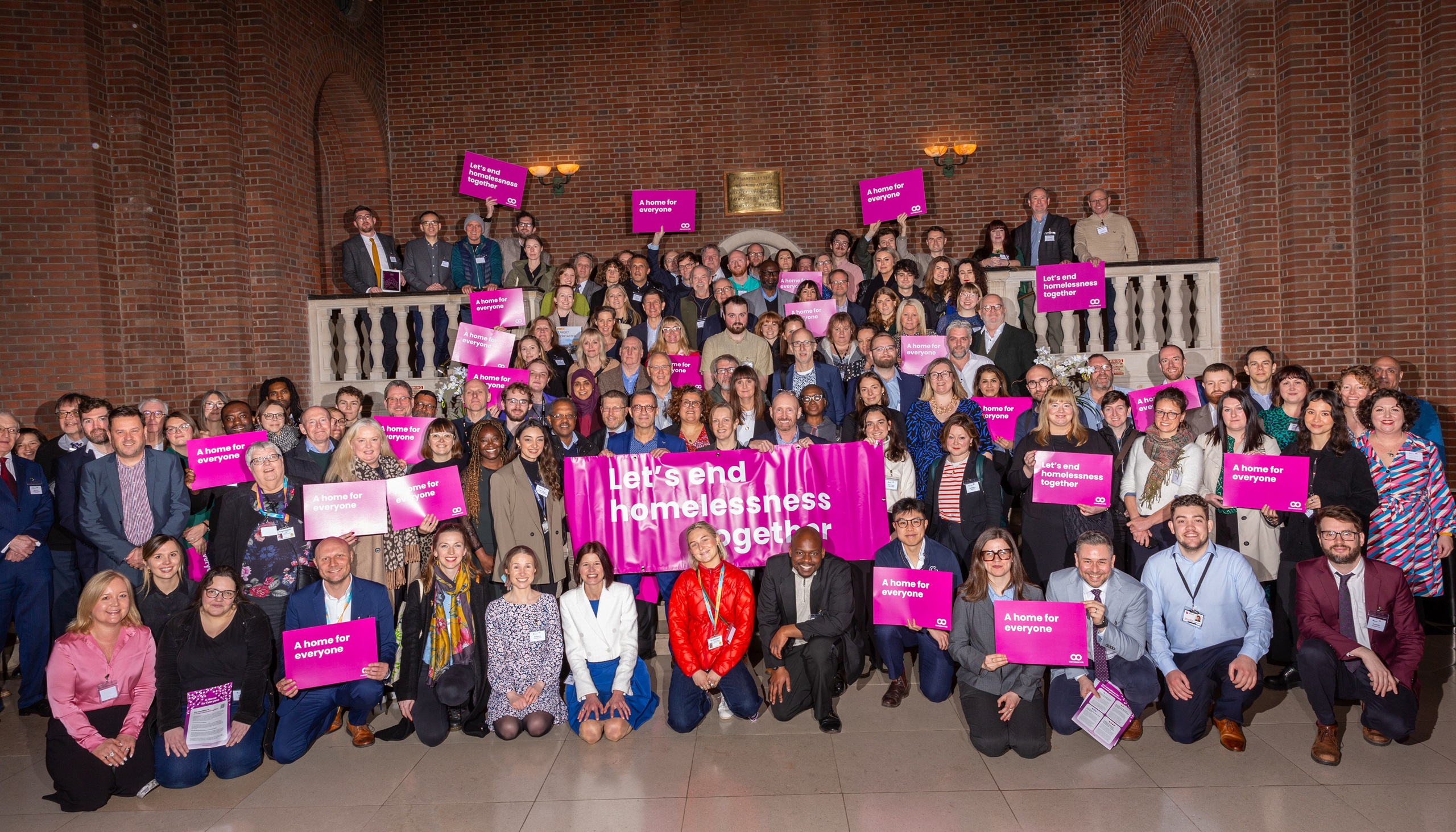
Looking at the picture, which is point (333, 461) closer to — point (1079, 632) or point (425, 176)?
point (1079, 632)

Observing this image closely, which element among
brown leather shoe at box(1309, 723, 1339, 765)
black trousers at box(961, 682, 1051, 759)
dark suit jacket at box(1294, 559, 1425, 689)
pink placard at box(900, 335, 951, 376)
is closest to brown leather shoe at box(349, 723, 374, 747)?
black trousers at box(961, 682, 1051, 759)

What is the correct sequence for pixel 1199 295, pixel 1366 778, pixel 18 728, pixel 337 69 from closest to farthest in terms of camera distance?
pixel 1366 778 < pixel 18 728 < pixel 1199 295 < pixel 337 69

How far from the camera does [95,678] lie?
4637mm

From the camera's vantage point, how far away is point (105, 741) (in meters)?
4.48

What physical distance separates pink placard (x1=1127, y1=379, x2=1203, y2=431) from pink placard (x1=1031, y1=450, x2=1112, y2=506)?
50.8 inches

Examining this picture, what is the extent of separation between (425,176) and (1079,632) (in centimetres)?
1098

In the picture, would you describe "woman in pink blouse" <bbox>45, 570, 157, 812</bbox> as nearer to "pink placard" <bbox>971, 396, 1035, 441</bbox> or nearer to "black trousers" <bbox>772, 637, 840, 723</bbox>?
"black trousers" <bbox>772, 637, 840, 723</bbox>

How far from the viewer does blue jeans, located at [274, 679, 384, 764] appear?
4.92 metres

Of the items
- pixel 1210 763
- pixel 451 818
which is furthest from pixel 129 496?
pixel 1210 763

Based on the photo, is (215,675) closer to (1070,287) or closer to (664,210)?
(1070,287)

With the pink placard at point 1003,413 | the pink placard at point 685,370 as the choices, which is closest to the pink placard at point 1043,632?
the pink placard at point 1003,413

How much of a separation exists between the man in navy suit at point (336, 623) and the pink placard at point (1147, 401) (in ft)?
17.1

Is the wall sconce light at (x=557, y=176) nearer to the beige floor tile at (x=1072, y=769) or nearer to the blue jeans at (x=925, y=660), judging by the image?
the blue jeans at (x=925, y=660)

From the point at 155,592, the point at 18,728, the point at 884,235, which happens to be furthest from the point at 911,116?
the point at 18,728
